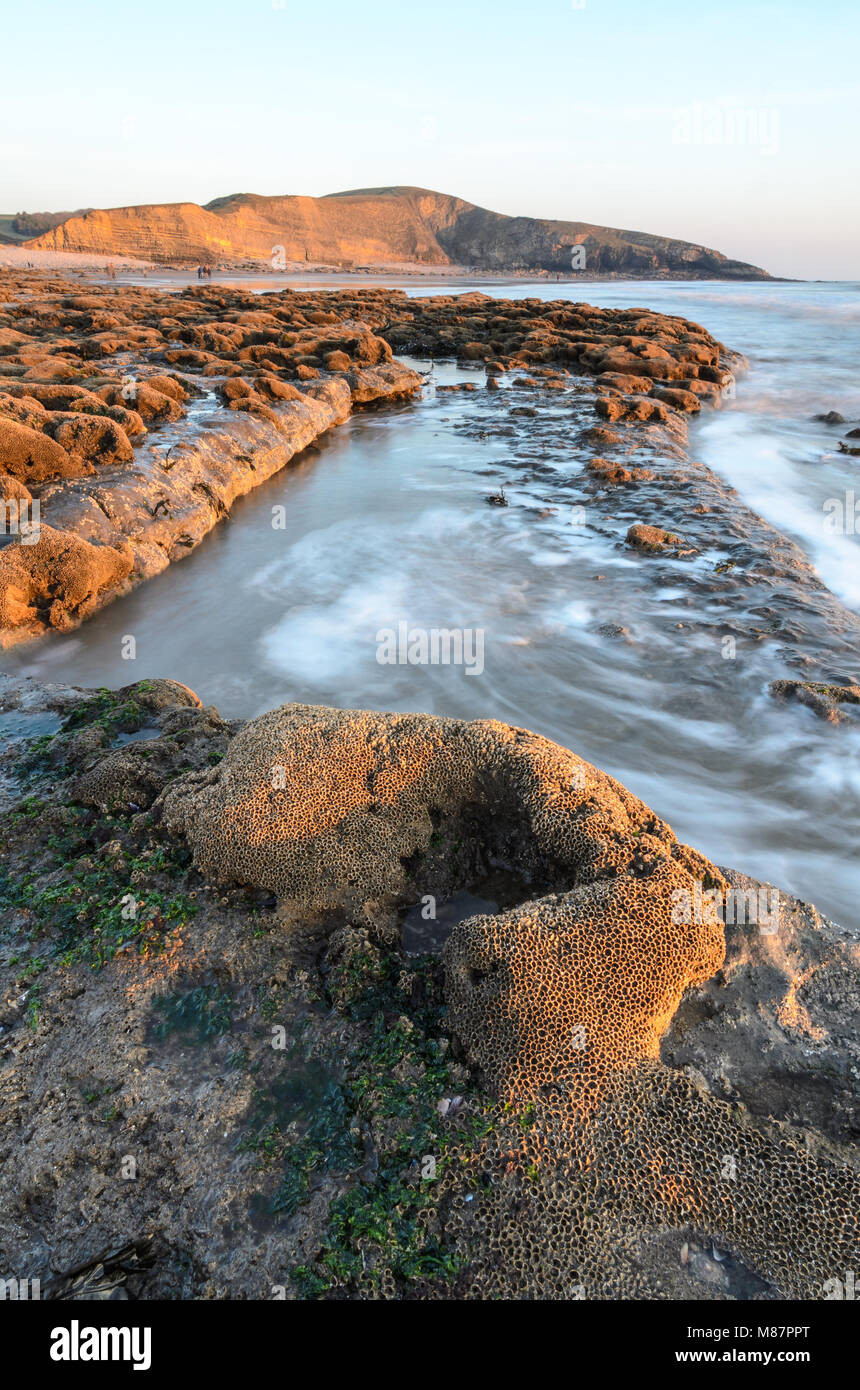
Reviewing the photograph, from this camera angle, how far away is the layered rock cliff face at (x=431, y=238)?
428 ft

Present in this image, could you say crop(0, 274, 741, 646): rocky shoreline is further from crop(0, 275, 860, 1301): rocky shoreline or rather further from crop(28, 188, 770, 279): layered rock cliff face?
crop(28, 188, 770, 279): layered rock cliff face

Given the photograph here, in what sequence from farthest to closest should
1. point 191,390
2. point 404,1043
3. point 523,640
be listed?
1. point 191,390
2. point 523,640
3. point 404,1043

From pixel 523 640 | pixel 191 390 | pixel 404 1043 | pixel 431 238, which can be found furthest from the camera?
pixel 431 238

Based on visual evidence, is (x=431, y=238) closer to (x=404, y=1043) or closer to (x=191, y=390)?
(x=191, y=390)

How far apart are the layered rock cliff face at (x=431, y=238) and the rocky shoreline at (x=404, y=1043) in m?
134

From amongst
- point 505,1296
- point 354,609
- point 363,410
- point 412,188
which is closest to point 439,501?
point 354,609

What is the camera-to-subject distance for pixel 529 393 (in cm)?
2341

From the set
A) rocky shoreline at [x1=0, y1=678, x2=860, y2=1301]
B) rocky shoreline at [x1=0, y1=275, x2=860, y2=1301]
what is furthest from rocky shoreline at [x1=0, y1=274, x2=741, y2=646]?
rocky shoreline at [x1=0, y1=678, x2=860, y2=1301]

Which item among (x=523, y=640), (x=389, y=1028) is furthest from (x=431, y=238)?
(x=389, y=1028)

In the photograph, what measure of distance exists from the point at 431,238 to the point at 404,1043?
591ft

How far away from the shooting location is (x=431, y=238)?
15312cm

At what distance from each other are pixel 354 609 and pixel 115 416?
6.08 meters

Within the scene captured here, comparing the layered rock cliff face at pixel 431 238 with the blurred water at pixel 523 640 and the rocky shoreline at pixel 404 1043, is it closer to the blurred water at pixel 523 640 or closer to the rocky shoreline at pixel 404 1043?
the blurred water at pixel 523 640

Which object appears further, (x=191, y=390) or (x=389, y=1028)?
(x=191, y=390)
